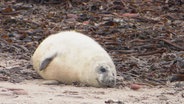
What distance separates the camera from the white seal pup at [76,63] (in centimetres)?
683

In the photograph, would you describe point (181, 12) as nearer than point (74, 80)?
No

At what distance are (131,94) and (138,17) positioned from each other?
482cm

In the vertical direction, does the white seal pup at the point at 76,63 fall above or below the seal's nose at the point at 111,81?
above

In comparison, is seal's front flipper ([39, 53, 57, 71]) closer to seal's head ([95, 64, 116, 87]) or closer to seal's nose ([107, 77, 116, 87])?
seal's head ([95, 64, 116, 87])

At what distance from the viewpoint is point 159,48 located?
28.6 feet

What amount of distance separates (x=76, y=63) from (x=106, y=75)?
391mm

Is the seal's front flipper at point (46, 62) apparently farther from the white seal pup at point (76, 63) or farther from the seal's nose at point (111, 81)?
the seal's nose at point (111, 81)

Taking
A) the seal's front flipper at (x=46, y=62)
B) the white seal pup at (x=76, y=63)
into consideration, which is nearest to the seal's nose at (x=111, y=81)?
the white seal pup at (x=76, y=63)

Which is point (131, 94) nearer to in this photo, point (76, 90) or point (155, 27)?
point (76, 90)

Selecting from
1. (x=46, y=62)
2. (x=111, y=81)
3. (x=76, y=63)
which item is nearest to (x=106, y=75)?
(x=111, y=81)

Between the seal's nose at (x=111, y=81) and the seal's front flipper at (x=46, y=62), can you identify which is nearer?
the seal's nose at (x=111, y=81)

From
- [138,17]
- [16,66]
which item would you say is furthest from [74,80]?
[138,17]

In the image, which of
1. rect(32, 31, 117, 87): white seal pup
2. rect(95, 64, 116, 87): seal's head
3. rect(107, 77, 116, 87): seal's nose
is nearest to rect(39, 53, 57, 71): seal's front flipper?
rect(32, 31, 117, 87): white seal pup

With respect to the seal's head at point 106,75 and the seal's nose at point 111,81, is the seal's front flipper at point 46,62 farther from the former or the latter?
the seal's nose at point 111,81
